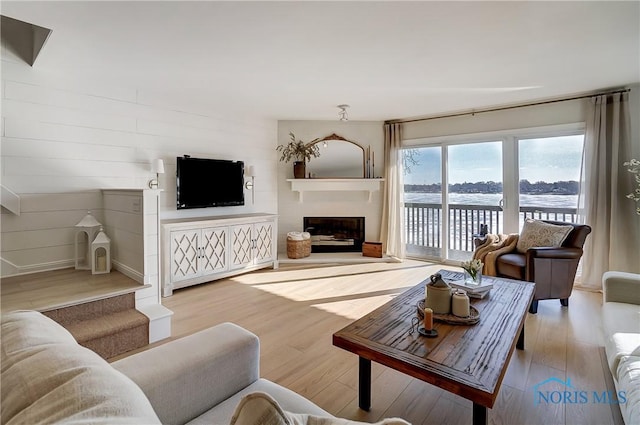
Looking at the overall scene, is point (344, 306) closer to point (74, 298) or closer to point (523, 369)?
point (523, 369)

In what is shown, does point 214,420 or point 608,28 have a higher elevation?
point 608,28

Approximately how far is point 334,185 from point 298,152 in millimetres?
822

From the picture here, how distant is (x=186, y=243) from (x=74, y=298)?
1.42 meters

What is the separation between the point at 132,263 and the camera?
2580 mm

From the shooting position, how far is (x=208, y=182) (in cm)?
410

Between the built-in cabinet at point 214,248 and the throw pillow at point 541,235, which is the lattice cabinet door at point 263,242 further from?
the throw pillow at point 541,235

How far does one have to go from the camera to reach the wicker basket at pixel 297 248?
482 cm

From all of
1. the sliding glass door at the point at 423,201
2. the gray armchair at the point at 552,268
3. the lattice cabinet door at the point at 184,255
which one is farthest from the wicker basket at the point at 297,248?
the gray armchair at the point at 552,268

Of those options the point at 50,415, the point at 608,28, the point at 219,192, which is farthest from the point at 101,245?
the point at 608,28

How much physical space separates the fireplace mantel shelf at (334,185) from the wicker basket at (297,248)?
884mm

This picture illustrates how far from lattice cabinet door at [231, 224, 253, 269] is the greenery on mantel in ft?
4.98

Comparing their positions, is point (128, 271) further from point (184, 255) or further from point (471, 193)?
point (471, 193)

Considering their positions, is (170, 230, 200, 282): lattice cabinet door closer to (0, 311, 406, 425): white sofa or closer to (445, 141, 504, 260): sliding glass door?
(0, 311, 406, 425): white sofa

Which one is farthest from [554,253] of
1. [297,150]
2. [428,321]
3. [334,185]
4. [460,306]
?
[297,150]
